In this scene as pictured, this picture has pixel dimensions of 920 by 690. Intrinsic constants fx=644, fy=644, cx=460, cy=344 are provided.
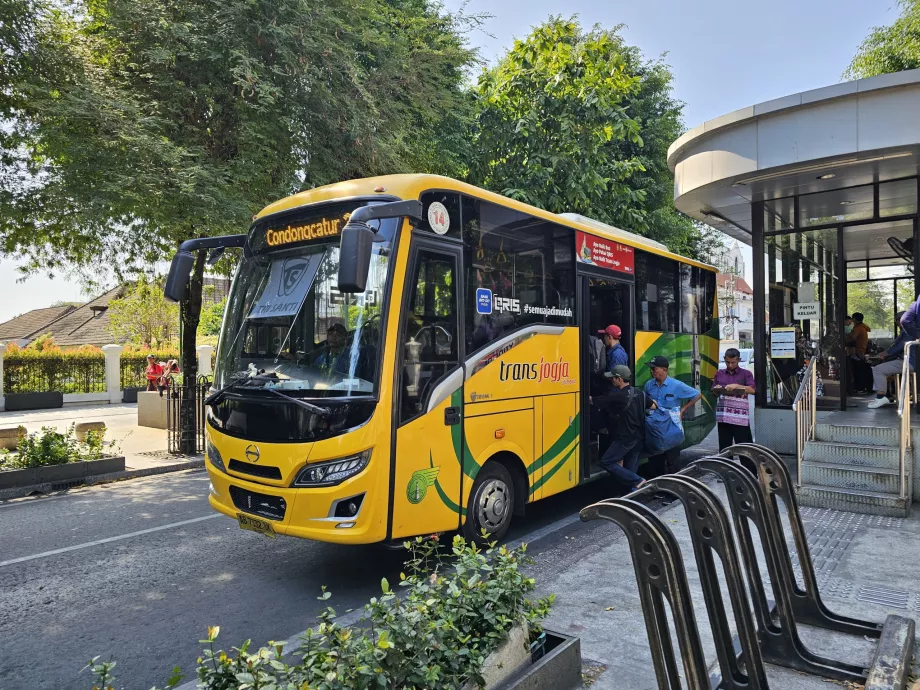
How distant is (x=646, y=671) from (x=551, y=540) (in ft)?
10.2

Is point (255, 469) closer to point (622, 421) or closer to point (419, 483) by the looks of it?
point (419, 483)

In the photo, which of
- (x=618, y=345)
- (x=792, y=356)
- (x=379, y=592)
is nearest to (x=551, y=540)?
(x=379, y=592)

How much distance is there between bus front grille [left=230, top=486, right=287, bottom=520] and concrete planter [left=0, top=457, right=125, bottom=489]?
572 centimetres

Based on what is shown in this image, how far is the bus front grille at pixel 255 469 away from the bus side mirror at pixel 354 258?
1.68 meters

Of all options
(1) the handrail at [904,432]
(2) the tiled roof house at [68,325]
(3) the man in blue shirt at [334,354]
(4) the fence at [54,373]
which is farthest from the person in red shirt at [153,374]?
(2) the tiled roof house at [68,325]

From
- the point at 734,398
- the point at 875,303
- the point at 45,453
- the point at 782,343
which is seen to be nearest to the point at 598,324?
the point at 734,398

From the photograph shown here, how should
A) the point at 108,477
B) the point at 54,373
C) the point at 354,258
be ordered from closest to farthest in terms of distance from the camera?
1. the point at 354,258
2. the point at 108,477
3. the point at 54,373

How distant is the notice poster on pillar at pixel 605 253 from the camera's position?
761 centimetres

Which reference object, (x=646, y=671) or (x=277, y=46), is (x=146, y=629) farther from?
(x=277, y=46)

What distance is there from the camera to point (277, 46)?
381 inches

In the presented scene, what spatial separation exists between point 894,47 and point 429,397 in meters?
25.8

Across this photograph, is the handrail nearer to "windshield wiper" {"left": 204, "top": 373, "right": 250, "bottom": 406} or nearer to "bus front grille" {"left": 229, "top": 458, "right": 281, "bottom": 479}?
"bus front grille" {"left": 229, "top": 458, "right": 281, "bottom": 479}

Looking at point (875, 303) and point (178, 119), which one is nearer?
point (178, 119)

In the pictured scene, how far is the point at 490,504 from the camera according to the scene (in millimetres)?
6156
